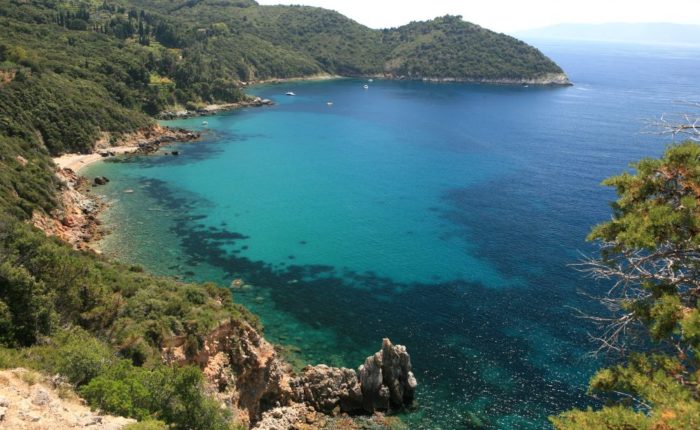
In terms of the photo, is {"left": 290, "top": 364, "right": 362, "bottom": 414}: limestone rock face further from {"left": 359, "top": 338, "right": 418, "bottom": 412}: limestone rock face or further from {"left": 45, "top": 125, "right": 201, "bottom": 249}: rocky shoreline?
{"left": 45, "top": 125, "right": 201, "bottom": 249}: rocky shoreline

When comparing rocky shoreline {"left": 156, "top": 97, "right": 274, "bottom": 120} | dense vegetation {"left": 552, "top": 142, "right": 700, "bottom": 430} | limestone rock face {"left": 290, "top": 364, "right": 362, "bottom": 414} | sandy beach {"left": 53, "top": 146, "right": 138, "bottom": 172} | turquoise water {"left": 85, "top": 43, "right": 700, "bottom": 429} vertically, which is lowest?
limestone rock face {"left": 290, "top": 364, "right": 362, "bottom": 414}

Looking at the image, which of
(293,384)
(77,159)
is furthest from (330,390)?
(77,159)

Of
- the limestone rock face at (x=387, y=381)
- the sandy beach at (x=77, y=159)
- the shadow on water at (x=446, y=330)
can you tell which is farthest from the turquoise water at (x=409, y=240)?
the sandy beach at (x=77, y=159)

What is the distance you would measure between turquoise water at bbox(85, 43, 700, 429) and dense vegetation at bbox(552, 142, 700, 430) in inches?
886

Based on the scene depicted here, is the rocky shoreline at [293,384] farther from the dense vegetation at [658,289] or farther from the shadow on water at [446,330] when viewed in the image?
the dense vegetation at [658,289]

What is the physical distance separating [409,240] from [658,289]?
5112cm

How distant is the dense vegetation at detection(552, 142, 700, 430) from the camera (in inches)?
517

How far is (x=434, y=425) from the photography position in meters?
35.0

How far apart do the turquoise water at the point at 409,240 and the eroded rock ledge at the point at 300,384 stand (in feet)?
9.45

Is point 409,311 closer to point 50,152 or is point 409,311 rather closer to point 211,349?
point 211,349

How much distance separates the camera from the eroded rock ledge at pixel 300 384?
3447cm

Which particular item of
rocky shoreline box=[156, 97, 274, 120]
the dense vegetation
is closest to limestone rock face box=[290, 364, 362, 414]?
the dense vegetation

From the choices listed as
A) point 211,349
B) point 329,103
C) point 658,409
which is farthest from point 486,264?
point 329,103

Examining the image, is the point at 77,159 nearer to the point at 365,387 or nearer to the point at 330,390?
the point at 330,390
